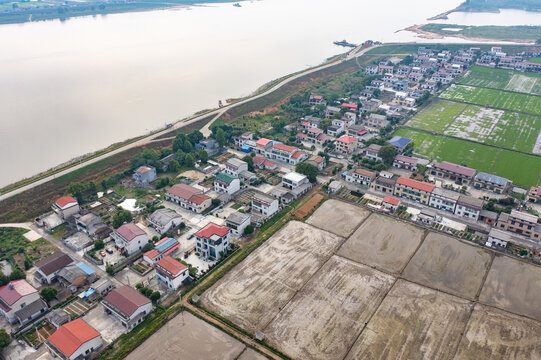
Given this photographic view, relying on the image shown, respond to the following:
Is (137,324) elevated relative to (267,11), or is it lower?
lower

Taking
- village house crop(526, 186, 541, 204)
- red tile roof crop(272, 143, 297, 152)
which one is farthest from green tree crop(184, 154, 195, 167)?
village house crop(526, 186, 541, 204)

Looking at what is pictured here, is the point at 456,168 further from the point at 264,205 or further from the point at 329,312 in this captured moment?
the point at 329,312

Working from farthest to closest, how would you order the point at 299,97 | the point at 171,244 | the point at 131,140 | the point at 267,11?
the point at 267,11
the point at 299,97
the point at 131,140
the point at 171,244

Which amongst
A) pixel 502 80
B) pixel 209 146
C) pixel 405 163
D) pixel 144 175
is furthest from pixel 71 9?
pixel 405 163

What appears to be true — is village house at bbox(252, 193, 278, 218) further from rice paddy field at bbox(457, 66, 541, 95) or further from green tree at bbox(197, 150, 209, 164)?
rice paddy field at bbox(457, 66, 541, 95)

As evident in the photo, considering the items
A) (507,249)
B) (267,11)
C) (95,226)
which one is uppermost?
(267,11)

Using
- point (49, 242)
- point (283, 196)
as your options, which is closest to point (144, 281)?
point (49, 242)

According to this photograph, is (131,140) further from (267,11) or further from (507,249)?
(267,11)
